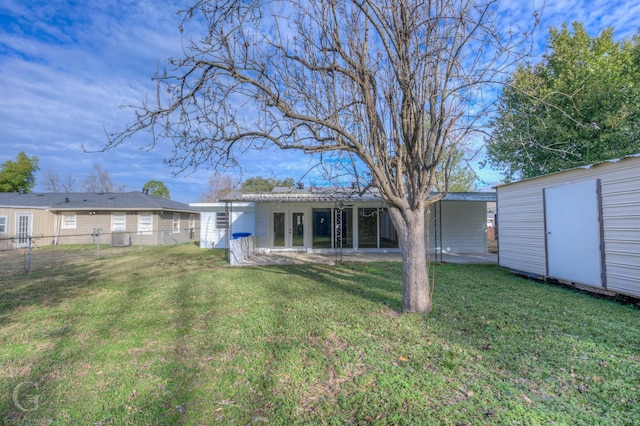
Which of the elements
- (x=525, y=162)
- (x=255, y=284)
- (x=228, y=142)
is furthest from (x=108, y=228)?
(x=525, y=162)

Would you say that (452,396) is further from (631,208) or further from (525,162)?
(525,162)

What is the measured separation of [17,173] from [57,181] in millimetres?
12721

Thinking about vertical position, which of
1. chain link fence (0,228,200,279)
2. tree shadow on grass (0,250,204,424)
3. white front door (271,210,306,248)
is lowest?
tree shadow on grass (0,250,204,424)

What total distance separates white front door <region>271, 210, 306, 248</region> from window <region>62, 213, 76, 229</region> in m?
14.8

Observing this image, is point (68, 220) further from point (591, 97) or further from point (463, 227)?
point (591, 97)

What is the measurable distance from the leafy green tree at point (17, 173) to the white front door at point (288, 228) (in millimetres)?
28330

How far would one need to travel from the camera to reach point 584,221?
21.4 feet

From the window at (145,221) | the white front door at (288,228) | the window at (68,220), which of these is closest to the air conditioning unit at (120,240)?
the window at (145,221)

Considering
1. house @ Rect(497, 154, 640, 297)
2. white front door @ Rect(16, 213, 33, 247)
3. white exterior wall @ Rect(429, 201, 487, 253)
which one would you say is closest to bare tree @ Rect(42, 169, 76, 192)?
white front door @ Rect(16, 213, 33, 247)

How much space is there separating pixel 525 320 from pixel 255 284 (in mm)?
5667

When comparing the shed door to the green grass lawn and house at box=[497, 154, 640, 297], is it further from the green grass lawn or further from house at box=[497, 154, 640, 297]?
the green grass lawn

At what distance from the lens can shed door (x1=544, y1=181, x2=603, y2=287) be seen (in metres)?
6.27

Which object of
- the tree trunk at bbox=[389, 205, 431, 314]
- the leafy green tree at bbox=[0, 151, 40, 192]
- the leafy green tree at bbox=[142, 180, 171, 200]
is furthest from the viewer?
the leafy green tree at bbox=[142, 180, 171, 200]

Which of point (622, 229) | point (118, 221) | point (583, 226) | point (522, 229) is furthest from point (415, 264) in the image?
point (118, 221)
